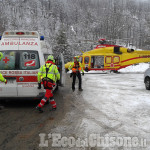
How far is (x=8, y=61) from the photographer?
5457 millimetres

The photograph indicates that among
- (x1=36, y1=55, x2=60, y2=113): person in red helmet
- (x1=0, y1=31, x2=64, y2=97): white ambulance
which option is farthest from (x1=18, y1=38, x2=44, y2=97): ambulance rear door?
(x1=36, y1=55, x2=60, y2=113): person in red helmet

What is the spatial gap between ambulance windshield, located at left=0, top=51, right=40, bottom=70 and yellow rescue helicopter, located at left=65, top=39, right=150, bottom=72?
588 inches

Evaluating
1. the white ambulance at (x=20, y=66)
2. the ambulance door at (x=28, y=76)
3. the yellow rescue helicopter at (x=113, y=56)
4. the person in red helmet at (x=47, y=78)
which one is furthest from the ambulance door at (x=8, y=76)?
the yellow rescue helicopter at (x=113, y=56)

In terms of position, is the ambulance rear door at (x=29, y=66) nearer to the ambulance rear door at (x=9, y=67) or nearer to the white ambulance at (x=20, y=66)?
the white ambulance at (x=20, y=66)

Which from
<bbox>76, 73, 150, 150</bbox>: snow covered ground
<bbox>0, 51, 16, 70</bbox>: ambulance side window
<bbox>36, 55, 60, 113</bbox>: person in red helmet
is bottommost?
<bbox>76, 73, 150, 150</bbox>: snow covered ground

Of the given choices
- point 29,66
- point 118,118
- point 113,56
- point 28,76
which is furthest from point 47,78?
point 113,56

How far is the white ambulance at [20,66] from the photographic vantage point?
5348 mm

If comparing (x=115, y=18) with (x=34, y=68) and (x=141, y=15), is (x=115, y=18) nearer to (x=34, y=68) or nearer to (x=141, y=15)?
(x=34, y=68)

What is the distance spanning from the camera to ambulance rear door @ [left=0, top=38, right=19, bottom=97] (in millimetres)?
5324

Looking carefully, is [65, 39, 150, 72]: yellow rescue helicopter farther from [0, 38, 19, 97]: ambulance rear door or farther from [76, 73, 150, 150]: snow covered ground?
[0, 38, 19, 97]: ambulance rear door

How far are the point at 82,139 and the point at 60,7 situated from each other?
161116 millimetres

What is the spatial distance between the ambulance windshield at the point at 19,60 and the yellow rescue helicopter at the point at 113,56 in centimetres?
1494

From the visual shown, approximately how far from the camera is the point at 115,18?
58406 millimetres

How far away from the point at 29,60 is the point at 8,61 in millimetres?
694
